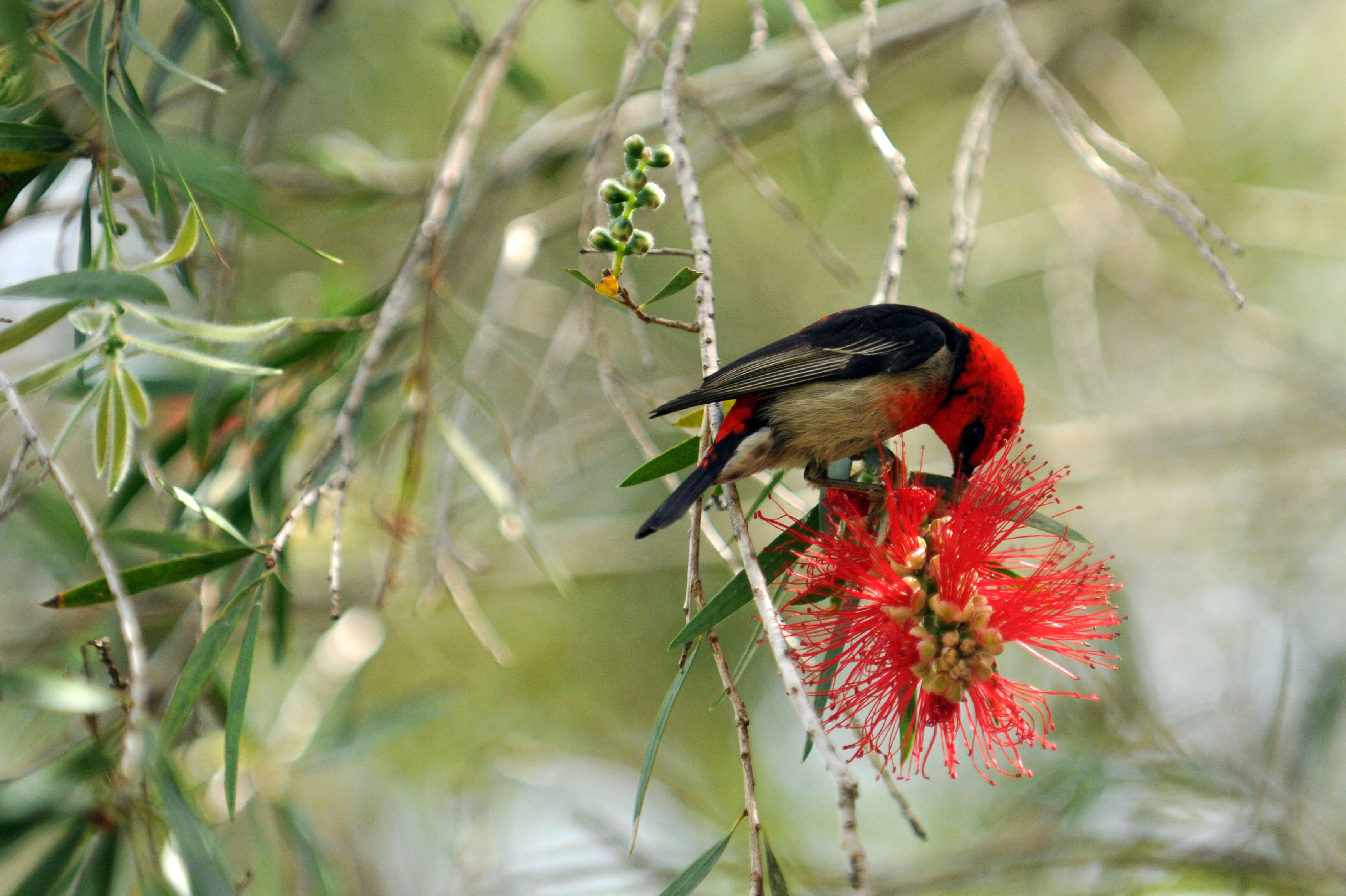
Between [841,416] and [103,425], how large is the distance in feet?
5.53

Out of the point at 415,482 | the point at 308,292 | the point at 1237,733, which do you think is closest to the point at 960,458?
the point at 415,482

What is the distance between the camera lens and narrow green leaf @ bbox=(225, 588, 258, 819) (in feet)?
5.95

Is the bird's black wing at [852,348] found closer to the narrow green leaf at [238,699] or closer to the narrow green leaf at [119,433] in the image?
the narrow green leaf at [238,699]

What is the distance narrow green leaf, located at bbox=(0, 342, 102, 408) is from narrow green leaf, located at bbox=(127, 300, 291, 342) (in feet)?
0.38

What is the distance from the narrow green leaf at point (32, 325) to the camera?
188 centimetres

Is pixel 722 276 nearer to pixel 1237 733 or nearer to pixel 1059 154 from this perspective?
pixel 1059 154

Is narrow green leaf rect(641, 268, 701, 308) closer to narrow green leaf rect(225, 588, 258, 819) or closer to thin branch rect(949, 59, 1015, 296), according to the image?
thin branch rect(949, 59, 1015, 296)

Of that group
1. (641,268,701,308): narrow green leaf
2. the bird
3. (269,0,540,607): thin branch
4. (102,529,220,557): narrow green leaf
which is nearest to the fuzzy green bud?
(641,268,701,308): narrow green leaf

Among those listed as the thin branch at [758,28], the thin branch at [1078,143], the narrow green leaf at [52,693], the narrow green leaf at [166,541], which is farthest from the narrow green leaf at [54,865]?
the thin branch at [1078,143]

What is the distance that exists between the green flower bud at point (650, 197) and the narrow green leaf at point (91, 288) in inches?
32.7

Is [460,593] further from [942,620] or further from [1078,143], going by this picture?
[1078,143]

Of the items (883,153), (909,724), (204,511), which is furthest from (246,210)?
(909,724)

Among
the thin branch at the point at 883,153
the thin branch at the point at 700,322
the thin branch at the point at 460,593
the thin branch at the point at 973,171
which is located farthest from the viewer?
the thin branch at the point at 460,593

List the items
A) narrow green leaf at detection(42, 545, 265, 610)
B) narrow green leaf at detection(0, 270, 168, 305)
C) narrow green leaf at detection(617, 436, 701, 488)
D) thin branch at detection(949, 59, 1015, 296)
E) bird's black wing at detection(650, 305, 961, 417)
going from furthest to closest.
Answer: bird's black wing at detection(650, 305, 961, 417) → thin branch at detection(949, 59, 1015, 296) → narrow green leaf at detection(617, 436, 701, 488) → narrow green leaf at detection(42, 545, 265, 610) → narrow green leaf at detection(0, 270, 168, 305)
